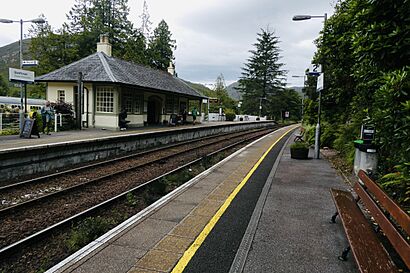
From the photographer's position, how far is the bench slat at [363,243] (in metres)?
2.79

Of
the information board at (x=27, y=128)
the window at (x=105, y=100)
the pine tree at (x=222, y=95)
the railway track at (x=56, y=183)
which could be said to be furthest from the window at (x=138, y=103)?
Answer: the pine tree at (x=222, y=95)

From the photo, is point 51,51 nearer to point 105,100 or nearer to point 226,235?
point 105,100

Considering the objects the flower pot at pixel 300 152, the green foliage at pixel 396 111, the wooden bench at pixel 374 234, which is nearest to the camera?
the wooden bench at pixel 374 234

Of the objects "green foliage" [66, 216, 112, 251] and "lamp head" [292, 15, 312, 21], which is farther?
"lamp head" [292, 15, 312, 21]

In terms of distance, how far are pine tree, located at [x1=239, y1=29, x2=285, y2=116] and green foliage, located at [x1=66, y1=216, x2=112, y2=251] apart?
66.0 metres

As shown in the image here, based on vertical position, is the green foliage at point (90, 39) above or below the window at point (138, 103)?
above

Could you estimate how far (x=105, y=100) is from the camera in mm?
20531

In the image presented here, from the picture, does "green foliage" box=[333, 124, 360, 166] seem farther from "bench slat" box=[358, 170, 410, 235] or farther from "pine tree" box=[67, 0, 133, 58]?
"pine tree" box=[67, 0, 133, 58]

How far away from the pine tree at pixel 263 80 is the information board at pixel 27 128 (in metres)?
59.5

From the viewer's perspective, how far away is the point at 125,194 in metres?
7.04

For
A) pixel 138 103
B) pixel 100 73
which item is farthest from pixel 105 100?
pixel 138 103

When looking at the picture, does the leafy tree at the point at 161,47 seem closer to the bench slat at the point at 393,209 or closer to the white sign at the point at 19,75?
the white sign at the point at 19,75

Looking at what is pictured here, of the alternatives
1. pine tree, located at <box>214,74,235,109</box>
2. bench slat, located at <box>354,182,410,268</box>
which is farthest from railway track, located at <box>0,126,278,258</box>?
pine tree, located at <box>214,74,235,109</box>

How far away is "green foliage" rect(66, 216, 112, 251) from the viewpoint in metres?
4.66
